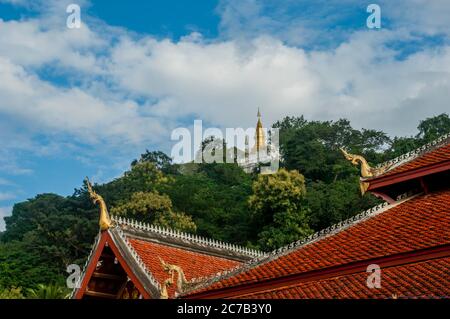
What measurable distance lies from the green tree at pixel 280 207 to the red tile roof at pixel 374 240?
101 ft

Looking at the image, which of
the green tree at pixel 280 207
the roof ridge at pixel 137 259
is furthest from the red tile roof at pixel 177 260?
the green tree at pixel 280 207

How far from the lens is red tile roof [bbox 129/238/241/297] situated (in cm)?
1958

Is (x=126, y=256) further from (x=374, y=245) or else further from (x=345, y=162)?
→ (x=345, y=162)

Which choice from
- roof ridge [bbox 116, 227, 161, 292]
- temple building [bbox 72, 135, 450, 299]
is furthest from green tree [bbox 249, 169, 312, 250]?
roof ridge [bbox 116, 227, 161, 292]

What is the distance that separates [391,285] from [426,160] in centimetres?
517

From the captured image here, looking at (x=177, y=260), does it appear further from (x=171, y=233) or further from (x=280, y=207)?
(x=280, y=207)

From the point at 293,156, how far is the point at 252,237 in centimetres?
1881

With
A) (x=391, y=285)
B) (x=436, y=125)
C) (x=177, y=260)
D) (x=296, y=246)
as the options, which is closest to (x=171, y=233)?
(x=177, y=260)

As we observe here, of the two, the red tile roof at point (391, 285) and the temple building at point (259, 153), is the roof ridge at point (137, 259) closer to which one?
the red tile roof at point (391, 285)

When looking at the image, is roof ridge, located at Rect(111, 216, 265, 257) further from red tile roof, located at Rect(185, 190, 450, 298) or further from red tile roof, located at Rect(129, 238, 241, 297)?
red tile roof, located at Rect(185, 190, 450, 298)

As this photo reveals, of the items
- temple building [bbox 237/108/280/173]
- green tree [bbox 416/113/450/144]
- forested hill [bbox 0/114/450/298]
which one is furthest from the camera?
temple building [bbox 237/108/280/173]

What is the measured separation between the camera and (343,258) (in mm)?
14539

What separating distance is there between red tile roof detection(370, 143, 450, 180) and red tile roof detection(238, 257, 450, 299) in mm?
3818
